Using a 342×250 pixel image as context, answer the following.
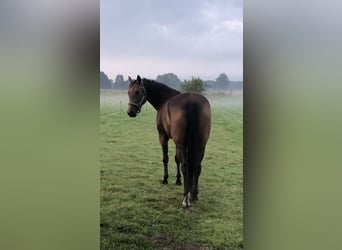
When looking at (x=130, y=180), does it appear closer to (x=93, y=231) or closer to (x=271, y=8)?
(x=93, y=231)

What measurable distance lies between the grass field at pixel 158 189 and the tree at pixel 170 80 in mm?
212

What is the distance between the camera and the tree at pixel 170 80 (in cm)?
203

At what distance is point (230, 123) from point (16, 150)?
1.13 m

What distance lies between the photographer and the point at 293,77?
193cm

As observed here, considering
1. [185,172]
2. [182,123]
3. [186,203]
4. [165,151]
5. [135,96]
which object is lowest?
[186,203]

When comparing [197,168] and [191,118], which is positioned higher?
[191,118]

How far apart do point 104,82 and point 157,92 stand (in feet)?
0.96

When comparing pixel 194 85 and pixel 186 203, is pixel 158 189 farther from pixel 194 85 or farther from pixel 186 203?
pixel 194 85

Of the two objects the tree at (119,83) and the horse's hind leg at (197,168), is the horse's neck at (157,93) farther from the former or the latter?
the horse's hind leg at (197,168)

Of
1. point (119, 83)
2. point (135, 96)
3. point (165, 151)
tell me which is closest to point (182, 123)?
point (165, 151)

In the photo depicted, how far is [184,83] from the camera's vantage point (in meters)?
2.05

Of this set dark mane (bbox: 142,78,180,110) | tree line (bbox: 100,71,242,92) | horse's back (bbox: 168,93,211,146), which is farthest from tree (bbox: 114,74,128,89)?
horse's back (bbox: 168,93,211,146)

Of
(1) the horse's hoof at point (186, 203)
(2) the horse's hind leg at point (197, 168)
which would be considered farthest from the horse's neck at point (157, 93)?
(1) the horse's hoof at point (186, 203)

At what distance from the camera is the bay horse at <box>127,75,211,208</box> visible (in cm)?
203
